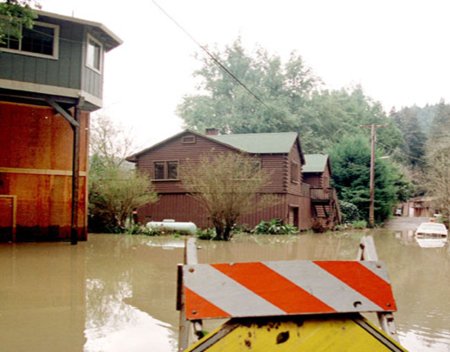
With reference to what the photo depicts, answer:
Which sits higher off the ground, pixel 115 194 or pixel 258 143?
pixel 258 143

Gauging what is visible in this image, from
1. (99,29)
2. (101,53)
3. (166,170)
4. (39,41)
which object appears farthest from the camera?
(166,170)

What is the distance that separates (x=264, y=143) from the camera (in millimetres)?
31281

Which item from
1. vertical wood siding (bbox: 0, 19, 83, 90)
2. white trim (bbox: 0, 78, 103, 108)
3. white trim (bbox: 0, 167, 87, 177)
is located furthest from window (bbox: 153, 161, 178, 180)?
vertical wood siding (bbox: 0, 19, 83, 90)

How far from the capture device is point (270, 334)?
2719 mm

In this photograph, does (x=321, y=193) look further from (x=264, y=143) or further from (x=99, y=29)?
(x=99, y=29)

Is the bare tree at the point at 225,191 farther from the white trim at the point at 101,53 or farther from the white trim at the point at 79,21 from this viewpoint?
the white trim at the point at 79,21

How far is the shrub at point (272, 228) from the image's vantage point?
27828 mm

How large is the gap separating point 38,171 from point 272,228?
13.2 metres

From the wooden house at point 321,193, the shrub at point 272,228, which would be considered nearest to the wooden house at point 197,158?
the shrub at point 272,228

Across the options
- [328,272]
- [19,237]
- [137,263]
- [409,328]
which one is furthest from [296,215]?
[328,272]

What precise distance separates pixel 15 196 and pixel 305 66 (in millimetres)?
46876

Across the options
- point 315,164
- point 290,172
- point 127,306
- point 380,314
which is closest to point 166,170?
point 290,172

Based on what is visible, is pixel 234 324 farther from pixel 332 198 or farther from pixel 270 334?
pixel 332 198

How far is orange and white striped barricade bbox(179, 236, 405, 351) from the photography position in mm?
2707
